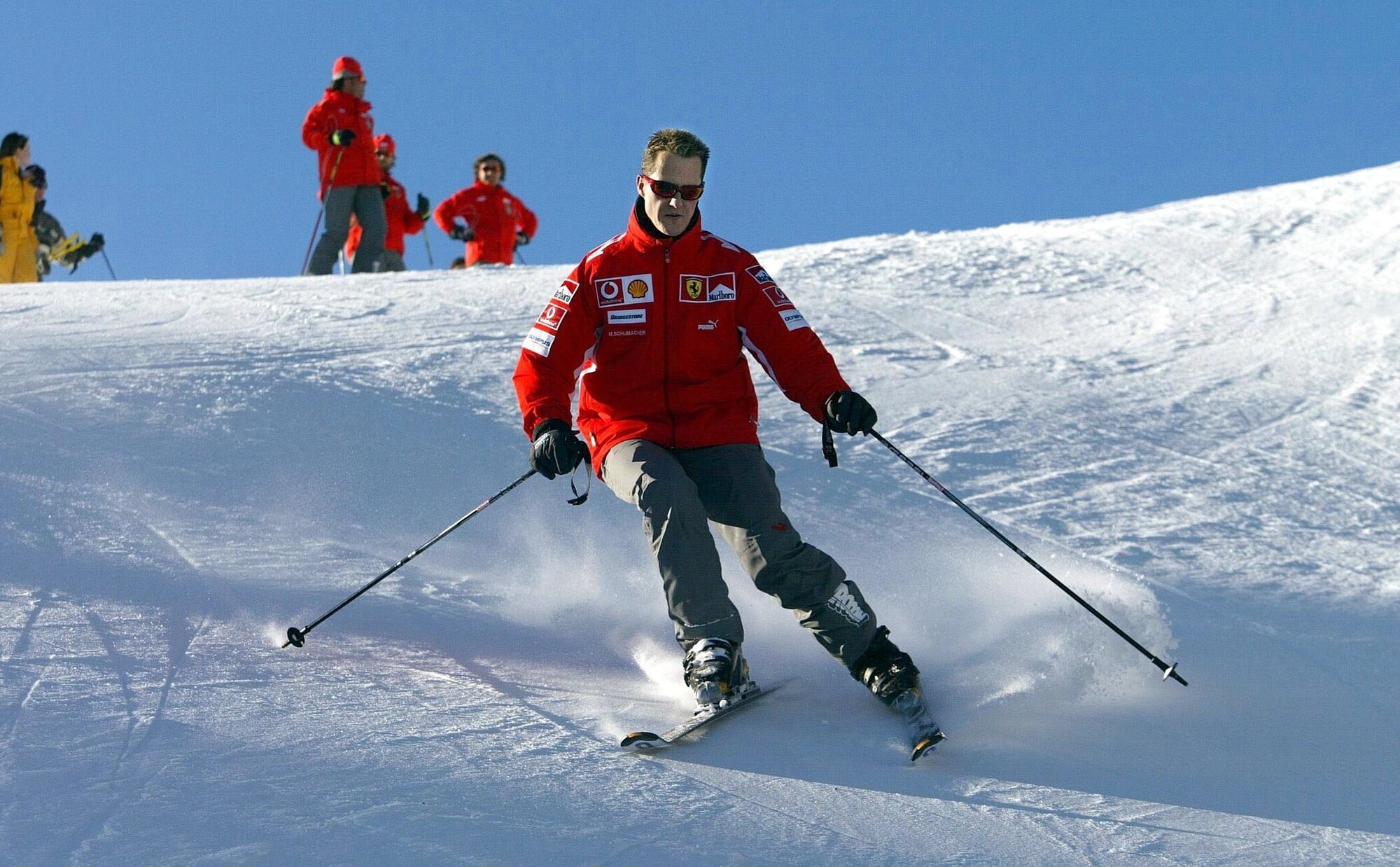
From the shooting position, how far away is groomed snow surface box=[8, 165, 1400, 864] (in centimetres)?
299

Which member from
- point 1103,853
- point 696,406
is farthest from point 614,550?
point 1103,853

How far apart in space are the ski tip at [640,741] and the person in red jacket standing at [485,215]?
9.99 m

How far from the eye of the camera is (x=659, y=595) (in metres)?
4.68

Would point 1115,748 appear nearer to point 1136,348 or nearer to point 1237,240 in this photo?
point 1136,348

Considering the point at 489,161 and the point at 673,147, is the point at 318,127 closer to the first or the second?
the point at 489,161

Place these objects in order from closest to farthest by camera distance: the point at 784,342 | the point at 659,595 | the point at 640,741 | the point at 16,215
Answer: the point at 640,741
the point at 784,342
the point at 659,595
the point at 16,215

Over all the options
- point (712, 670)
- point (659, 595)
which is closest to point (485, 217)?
point (659, 595)

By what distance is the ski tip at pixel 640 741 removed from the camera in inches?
130

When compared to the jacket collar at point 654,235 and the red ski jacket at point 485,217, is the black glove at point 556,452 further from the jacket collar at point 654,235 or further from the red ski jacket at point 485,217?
the red ski jacket at point 485,217

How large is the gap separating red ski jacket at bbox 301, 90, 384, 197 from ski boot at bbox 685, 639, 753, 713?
25.9 feet

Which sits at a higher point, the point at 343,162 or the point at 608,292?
the point at 343,162

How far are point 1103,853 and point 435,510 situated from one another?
3122mm

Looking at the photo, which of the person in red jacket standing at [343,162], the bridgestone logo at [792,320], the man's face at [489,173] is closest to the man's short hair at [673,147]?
the bridgestone logo at [792,320]

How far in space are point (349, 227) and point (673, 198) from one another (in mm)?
7503
